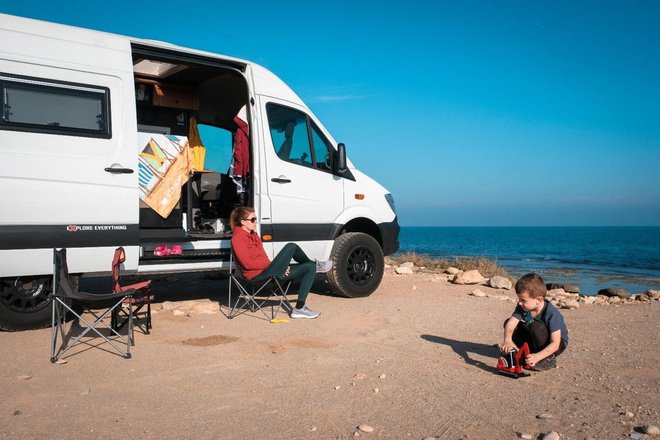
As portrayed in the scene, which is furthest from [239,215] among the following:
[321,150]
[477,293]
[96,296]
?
[477,293]

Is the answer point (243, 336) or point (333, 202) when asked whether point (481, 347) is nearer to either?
point (243, 336)

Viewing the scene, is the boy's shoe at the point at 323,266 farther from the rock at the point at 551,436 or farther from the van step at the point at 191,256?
the rock at the point at 551,436

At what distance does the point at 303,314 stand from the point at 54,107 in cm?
343

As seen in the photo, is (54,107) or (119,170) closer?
(54,107)

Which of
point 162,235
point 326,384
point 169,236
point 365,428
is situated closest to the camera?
point 365,428

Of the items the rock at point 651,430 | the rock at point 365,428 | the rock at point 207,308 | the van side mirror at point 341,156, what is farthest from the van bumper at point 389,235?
the rock at point 651,430

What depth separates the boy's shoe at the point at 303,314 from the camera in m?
6.60

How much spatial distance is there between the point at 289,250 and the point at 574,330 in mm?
3268

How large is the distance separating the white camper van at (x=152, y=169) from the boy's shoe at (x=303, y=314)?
0.86 m

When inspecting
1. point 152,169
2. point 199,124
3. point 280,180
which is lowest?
point 280,180

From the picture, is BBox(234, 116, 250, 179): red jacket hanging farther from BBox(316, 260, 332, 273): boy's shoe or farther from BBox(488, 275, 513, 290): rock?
BBox(488, 275, 513, 290): rock

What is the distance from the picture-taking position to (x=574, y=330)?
6168 mm

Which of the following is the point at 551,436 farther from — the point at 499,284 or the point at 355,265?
the point at 499,284

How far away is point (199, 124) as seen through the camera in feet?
28.1
